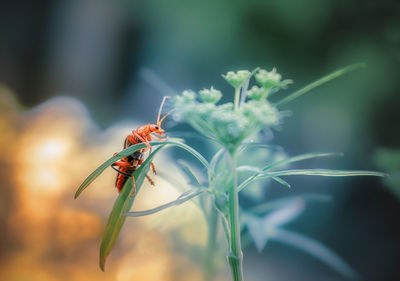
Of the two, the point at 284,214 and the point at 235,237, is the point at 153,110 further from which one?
the point at 235,237

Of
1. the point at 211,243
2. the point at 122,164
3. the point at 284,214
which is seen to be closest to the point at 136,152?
the point at 122,164

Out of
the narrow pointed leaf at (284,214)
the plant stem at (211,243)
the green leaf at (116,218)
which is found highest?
the narrow pointed leaf at (284,214)

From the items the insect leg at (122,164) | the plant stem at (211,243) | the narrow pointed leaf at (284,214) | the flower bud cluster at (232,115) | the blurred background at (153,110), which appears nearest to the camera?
the flower bud cluster at (232,115)

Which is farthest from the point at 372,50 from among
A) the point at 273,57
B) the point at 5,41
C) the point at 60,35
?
the point at 5,41

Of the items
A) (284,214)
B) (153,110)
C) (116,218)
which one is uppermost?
(153,110)

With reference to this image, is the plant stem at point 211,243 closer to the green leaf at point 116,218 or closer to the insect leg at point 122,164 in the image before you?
the insect leg at point 122,164

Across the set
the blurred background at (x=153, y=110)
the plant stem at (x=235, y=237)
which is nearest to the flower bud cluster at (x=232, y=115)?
the plant stem at (x=235, y=237)

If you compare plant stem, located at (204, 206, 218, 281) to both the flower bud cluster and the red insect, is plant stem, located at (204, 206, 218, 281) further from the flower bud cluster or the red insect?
the flower bud cluster

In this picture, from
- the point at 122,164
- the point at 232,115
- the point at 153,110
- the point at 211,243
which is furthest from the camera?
the point at 153,110
